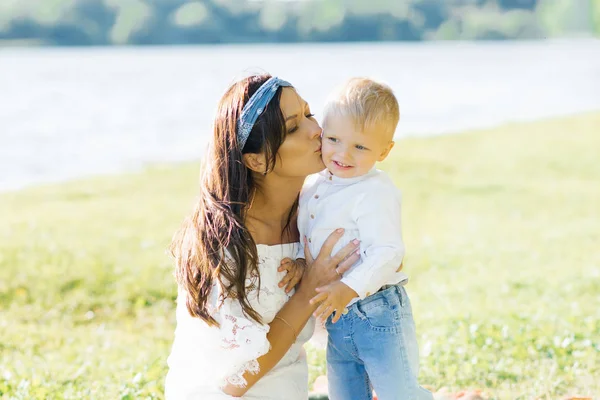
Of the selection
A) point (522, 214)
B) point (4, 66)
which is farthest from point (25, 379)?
point (4, 66)

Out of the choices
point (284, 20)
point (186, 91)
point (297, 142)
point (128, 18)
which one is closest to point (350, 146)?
point (297, 142)

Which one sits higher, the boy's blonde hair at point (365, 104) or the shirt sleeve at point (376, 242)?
the boy's blonde hair at point (365, 104)

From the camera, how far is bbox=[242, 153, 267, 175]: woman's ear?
3.27 metres

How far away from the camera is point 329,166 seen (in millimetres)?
3246

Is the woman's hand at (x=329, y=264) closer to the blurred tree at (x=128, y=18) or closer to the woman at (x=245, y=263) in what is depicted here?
the woman at (x=245, y=263)

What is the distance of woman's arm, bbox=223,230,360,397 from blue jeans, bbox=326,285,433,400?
0.54ft

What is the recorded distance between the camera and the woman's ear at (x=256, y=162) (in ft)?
10.7

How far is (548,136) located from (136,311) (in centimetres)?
1447

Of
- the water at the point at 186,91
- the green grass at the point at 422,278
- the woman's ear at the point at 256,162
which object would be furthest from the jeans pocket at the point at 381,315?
the water at the point at 186,91

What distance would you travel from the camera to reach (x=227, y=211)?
10.5ft

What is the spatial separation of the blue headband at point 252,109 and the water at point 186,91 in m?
12.0

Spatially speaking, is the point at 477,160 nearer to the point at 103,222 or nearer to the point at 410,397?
the point at 103,222

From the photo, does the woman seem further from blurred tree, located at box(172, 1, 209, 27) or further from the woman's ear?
blurred tree, located at box(172, 1, 209, 27)

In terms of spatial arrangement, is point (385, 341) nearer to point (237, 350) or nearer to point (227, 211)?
point (237, 350)
